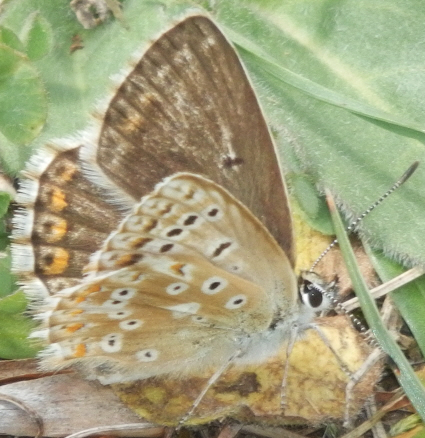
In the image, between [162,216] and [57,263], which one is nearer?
[162,216]

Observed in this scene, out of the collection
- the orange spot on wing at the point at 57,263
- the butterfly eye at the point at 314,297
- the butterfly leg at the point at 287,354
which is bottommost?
the butterfly leg at the point at 287,354

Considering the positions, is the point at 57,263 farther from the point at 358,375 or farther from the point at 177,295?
the point at 358,375

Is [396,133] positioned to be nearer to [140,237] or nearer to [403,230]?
[403,230]

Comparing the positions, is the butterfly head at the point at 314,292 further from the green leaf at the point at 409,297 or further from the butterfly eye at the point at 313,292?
the green leaf at the point at 409,297

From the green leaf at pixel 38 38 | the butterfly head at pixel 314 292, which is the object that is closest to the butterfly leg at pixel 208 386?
the butterfly head at pixel 314 292

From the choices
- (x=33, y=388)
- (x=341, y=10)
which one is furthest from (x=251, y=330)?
(x=341, y=10)

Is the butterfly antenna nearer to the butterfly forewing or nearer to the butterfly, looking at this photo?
the butterfly

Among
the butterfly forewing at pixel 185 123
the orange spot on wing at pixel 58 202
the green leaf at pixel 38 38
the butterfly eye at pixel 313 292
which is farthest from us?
the green leaf at pixel 38 38

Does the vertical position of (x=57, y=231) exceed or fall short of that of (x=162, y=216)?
it falls short

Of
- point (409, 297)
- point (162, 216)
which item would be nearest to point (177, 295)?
point (162, 216)
